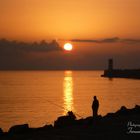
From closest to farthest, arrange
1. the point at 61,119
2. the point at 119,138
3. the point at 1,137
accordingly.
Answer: the point at 119,138 → the point at 1,137 → the point at 61,119

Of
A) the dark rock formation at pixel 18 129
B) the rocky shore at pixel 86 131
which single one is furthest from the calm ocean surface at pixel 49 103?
the rocky shore at pixel 86 131

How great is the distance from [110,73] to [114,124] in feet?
517

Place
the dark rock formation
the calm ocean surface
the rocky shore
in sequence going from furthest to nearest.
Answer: the calm ocean surface → the dark rock formation → the rocky shore

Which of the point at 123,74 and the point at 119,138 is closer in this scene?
the point at 119,138

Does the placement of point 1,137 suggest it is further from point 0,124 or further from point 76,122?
point 0,124

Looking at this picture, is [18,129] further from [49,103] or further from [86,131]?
[49,103]

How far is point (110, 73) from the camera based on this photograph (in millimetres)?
171250

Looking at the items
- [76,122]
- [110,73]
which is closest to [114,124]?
[76,122]

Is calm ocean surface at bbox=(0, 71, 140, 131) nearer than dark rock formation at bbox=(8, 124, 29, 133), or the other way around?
dark rock formation at bbox=(8, 124, 29, 133)

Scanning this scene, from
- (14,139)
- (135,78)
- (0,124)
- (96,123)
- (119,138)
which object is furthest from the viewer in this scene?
(135,78)

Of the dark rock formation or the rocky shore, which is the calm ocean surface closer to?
the dark rock formation

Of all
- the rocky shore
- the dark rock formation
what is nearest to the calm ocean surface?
the dark rock formation

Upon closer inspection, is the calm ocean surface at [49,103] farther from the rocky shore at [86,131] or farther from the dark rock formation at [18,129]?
the rocky shore at [86,131]

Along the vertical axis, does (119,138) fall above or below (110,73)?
below
